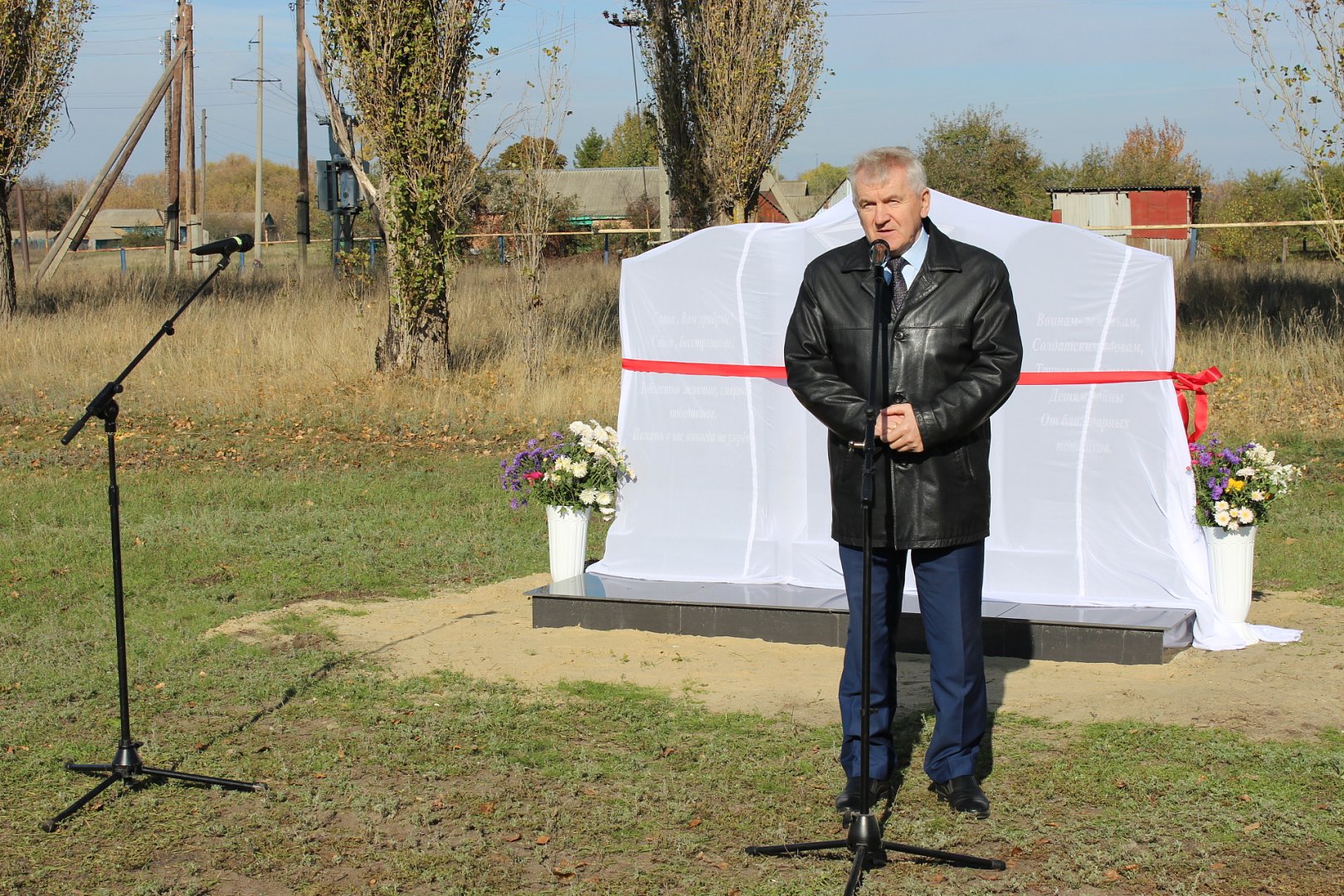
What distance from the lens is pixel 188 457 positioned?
1384 cm

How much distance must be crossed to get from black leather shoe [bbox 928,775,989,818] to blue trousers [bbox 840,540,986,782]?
0.03 meters

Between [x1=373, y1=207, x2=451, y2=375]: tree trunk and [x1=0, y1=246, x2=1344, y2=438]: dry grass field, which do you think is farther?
[x1=373, y1=207, x2=451, y2=375]: tree trunk

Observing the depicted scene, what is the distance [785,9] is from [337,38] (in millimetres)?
7520

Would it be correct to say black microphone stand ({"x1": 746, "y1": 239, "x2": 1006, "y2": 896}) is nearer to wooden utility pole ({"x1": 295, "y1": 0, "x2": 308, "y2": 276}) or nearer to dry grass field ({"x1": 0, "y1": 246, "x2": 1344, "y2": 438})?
dry grass field ({"x1": 0, "y1": 246, "x2": 1344, "y2": 438})

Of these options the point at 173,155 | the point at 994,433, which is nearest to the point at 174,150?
the point at 173,155

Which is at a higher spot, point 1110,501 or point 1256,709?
point 1110,501

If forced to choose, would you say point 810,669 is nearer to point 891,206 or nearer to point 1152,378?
point 1152,378

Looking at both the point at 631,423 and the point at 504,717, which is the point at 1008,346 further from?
the point at 631,423

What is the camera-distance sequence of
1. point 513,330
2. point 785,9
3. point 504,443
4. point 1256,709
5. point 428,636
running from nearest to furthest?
point 1256,709 < point 428,636 < point 504,443 < point 513,330 < point 785,9

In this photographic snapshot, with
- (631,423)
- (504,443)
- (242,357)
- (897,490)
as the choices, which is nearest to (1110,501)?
(631,423)

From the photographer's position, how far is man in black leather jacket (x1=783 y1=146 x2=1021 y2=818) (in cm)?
439

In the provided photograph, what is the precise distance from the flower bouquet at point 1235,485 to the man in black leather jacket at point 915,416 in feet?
9.95

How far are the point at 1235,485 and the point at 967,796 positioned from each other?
3213 mm

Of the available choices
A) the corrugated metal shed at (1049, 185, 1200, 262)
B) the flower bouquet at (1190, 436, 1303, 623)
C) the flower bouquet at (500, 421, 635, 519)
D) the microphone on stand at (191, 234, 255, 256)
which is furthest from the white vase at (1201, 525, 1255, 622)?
the corrugated metal shed at (1049, 185, 1200, 262)
